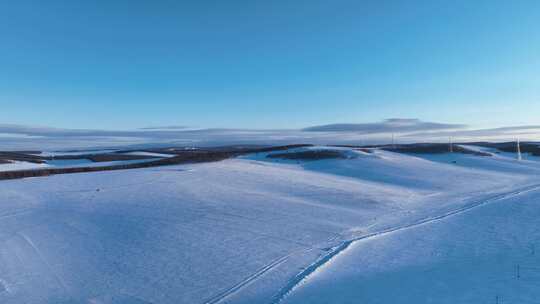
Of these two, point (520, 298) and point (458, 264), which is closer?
point (520, 298)

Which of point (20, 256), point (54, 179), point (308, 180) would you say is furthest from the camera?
point (308, 180)

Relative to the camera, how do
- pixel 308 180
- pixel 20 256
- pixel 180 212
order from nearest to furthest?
1. pixel 20 256
2. pixel 180 212
3. pixel 308 180

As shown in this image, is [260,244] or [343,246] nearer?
[343,246]

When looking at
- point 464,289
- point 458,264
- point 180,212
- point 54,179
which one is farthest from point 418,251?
point 54,179

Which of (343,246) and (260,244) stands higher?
(260,244)

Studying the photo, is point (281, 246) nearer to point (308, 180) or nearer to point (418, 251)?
point (418, 251)

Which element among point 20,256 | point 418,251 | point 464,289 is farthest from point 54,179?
point 464,289

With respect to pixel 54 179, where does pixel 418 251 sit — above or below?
below
